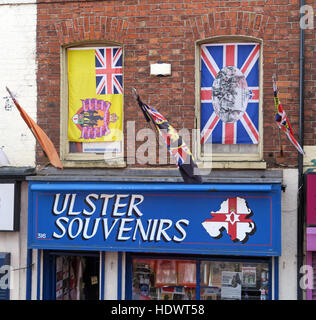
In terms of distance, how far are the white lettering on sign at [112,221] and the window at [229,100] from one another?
4.18 feet

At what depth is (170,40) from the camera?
25.0 feet

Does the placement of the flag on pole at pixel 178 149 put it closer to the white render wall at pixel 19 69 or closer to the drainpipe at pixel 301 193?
the drainpipe at pixel 301 193

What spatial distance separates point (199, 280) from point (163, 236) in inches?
39.8

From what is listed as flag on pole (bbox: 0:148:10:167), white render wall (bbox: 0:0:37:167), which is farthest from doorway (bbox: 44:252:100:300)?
white render wall (bbox: 0:0:37:167)

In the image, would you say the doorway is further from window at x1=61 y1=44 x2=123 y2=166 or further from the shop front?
window at x1=61 y1=44 x2=123 y2=166

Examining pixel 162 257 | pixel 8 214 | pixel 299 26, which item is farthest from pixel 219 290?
pixel 299 26

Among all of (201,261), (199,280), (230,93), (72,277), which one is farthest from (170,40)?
(72,277)

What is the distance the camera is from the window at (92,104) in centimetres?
795

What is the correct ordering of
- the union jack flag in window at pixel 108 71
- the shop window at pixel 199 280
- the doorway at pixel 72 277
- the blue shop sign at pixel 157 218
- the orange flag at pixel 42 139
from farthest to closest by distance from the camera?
the doorway at pixel 72 277 < the union jack flag in window at pixel 108 71 < the shop window at pixel 199 280 < the blue shop sign at pixel 157 218 < the orange flag at pixel 42 139

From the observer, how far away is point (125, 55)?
7754 mm

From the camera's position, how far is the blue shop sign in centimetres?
709

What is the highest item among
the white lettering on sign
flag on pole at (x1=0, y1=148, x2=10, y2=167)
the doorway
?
flag on pole at (x1=0, y1=148, x2=10, y2=167)

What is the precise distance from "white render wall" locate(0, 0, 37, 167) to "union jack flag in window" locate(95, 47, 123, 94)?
43.7 inches

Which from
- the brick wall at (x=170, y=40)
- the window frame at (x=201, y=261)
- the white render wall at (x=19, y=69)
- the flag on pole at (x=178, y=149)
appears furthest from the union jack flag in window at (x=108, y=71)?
the window frame at (x=201, y=261)
